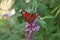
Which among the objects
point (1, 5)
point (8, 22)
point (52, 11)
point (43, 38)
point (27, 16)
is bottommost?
point (27, 16)

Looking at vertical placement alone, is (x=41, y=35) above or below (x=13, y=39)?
below

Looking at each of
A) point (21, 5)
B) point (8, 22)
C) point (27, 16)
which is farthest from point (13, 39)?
point (27, 16)

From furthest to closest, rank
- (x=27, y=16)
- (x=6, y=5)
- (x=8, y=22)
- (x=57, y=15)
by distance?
(x=8, y=22)
(x=57, y=15)
(x=6, y=5)
(x=27, y=16)

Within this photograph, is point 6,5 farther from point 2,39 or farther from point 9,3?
point 2,39

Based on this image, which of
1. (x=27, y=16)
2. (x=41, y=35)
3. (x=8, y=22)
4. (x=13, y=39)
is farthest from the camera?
(x=8, y=22)

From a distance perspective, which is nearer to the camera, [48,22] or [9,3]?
[9,3]

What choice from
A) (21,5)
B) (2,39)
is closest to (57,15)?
(21,5)
